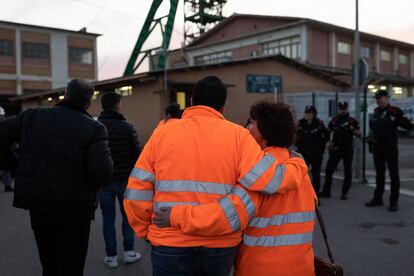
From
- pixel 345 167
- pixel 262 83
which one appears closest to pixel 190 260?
pixel 345 167

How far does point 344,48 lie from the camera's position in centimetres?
4016

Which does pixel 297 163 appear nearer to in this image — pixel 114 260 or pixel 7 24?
pixel 114 260

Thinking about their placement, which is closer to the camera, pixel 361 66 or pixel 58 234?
pixel 58 234

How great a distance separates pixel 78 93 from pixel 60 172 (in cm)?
60

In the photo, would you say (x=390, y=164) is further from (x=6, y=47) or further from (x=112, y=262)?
(x=6, y=47)

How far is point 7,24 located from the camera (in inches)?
1610

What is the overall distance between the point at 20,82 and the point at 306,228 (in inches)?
1725

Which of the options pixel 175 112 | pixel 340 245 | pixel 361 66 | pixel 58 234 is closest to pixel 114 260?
pixel 58 234

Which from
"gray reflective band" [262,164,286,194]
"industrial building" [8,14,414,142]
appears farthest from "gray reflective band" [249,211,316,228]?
"industrial building" [8,14,414,142]

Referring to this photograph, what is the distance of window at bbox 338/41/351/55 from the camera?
39.9m

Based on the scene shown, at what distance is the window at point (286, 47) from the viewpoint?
124 ft

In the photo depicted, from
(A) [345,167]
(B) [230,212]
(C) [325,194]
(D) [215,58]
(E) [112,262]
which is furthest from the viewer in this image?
(D) [215,58]

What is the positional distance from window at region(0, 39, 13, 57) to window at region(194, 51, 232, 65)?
60.1 ft

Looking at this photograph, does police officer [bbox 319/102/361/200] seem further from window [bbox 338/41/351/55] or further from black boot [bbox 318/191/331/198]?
window [bbox 338/41/351/55]
